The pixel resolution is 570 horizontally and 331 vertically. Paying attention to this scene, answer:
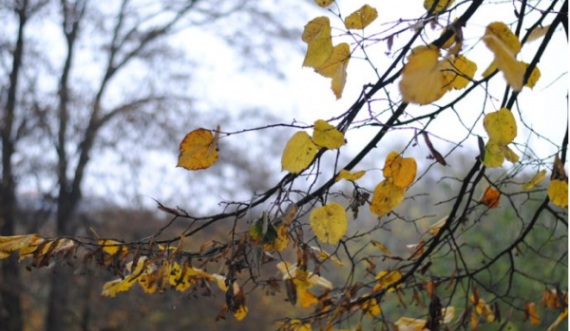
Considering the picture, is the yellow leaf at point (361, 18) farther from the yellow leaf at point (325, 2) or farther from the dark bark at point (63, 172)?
the dark bark at point (63, 172)

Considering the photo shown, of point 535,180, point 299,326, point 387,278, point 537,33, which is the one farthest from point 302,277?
point 537,33

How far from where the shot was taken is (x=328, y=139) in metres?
0.91

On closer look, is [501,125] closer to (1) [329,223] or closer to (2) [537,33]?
(1) [329,223]

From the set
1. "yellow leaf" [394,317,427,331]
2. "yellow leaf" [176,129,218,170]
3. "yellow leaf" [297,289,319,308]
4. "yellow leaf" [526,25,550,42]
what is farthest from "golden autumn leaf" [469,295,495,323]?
"yellow leaf" [176,129,218,170]

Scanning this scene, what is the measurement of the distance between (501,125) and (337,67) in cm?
23

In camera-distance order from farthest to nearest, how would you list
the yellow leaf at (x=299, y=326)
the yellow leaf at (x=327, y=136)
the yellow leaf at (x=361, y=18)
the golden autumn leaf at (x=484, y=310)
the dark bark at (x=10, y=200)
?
the dark bark at (x=10, y=200)
the golden autumn leaf at (x=484, y=310)
the yellow leaf at (x=299, y=326)
the yellow leaf at (x=361, y=18)
the yellow leaf at (x=327, y=136)

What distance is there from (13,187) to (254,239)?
5929 mm

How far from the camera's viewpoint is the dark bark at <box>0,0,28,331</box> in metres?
6.22

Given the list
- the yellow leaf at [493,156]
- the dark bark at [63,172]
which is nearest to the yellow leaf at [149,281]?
the yellow leaf at [493,156]

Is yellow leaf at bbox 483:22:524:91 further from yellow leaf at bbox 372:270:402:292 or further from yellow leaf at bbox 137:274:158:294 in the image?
yellow leaf at bbox 372:270:402:292

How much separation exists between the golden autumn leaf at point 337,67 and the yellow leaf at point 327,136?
0.07 m

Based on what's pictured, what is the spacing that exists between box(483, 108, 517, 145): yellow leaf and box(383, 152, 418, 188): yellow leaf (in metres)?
Result: 0.11

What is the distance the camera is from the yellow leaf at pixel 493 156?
990 millimetres

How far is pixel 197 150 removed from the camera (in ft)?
3.22
